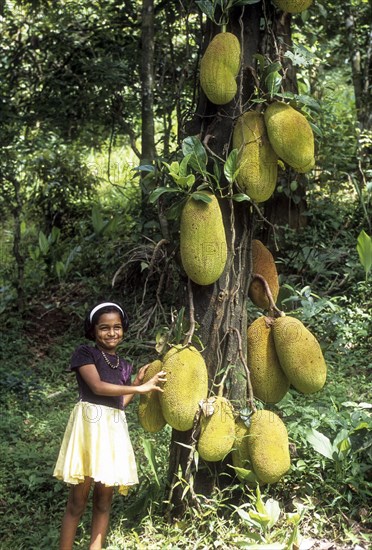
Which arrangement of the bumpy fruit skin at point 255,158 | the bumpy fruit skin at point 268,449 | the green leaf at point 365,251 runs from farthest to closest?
the green leaf at point 365,251, the bumpy fruit skin at point 255,158, the bumpy fruit skin at point 268,449

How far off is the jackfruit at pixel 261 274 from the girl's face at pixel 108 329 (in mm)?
485

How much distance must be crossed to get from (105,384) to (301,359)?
640 mm

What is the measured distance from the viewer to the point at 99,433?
2.42 meters

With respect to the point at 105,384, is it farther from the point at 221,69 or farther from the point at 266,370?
the point at 221,69

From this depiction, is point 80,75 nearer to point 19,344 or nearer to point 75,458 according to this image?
point 19,344

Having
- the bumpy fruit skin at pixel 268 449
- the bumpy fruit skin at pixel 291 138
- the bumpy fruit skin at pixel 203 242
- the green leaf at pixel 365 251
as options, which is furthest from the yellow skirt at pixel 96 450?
the green leaf at pixel 365 251

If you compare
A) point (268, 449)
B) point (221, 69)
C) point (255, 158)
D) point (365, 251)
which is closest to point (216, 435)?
point (268, 449)

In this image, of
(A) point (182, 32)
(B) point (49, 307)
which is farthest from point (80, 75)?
(B) point (49, 307)

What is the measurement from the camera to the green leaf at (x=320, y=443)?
2.46 metres

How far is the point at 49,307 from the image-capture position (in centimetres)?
554

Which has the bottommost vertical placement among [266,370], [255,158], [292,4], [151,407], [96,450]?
[96,450]

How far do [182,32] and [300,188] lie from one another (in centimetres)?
184

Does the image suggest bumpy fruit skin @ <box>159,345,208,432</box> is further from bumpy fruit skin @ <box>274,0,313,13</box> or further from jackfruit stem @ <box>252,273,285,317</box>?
bumpy fruit skin @ <box>274,0,313,13</box>

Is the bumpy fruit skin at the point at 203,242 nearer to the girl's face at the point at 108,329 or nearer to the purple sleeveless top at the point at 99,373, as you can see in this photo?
the girl's face at the point at 108,329
